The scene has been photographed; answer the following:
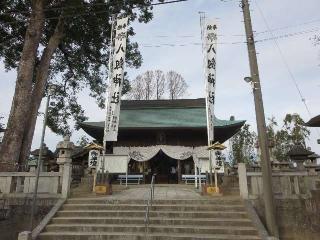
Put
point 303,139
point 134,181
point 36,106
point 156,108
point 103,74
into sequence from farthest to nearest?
point 303,139
point 156,108
point 103,74
point 134,181
point 36,106

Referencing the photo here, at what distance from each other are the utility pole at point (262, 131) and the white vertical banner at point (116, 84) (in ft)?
23.2

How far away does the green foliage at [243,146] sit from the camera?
36.8 metres

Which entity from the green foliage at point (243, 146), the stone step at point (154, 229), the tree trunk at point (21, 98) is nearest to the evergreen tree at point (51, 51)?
the tree trunk at point (21, 98)

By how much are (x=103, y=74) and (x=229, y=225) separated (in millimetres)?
14904

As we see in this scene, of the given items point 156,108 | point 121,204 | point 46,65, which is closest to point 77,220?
point 121,204

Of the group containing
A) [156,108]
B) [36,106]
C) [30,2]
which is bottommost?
[36,106]

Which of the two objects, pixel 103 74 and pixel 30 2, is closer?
pixel 30 2

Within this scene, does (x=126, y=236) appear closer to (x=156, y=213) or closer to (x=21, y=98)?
(x=156, y=213)

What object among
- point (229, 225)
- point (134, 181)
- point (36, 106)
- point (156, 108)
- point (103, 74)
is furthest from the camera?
point (156, 108)

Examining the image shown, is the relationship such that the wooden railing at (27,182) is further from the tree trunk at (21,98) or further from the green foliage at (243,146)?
the green foliage at (243,146)

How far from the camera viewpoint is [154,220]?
8.75 m

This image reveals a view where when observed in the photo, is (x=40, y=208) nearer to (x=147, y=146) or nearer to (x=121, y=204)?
(x=121, y=204)

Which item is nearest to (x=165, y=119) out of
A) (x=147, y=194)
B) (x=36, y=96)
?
(x=147, y=194)

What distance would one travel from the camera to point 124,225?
8531mm
